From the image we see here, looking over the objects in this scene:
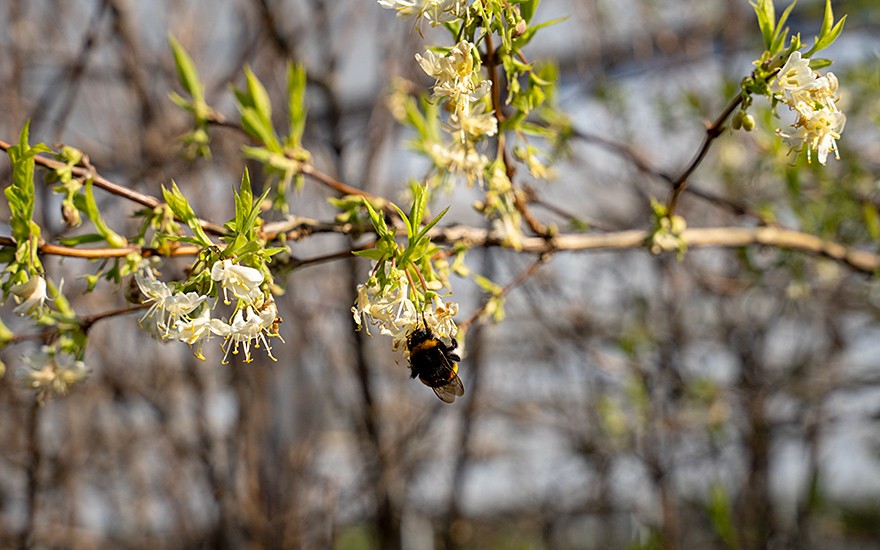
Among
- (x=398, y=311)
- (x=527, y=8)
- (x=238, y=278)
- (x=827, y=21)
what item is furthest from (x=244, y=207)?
(x=827, y=21)

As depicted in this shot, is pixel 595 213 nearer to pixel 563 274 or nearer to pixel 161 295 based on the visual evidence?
pixel 563 274

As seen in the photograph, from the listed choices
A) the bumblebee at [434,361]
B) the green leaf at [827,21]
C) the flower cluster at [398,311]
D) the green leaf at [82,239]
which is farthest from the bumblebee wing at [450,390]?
the green leaf at [827,21]

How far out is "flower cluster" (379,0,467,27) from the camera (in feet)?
2.61

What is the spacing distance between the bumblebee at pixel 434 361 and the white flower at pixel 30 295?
1.30ft

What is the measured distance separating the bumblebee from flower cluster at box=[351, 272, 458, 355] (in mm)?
25

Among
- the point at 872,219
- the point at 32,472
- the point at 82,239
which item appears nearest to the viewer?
the point at 82,239

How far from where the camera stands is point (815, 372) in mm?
3314

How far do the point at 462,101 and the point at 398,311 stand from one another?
0.22m

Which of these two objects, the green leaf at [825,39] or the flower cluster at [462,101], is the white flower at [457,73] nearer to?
the flower cluster at [462,101]

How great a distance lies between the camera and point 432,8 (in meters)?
0.80

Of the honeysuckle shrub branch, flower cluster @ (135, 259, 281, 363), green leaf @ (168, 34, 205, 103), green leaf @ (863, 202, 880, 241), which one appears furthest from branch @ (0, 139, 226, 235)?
green leaf @ (863, 202, 880, 241)

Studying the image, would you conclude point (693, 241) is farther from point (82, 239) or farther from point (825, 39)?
point (82, 239)

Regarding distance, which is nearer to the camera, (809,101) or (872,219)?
(809,101)

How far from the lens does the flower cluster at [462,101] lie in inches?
32.6
